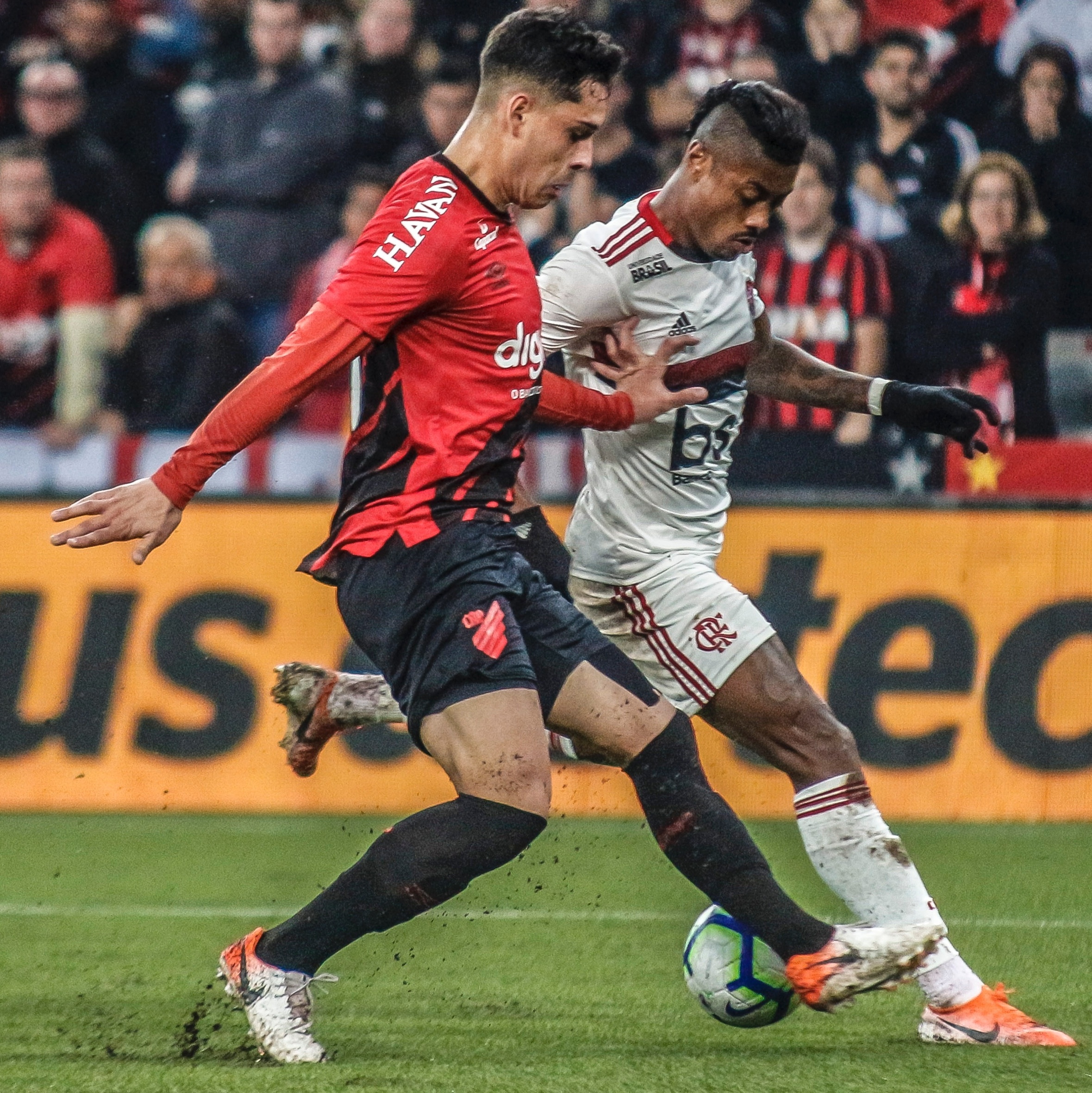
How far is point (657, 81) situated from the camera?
977 cm

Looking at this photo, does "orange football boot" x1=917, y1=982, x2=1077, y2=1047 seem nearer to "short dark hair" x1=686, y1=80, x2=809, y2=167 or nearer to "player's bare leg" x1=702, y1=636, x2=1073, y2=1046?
"player's bare leg" x1=702, y1=636, x2=1073, y2=1046

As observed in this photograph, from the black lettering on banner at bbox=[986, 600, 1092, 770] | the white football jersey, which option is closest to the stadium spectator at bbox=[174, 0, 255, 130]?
the black lettering on banner at bbox=[986, 600, 1092, 770]

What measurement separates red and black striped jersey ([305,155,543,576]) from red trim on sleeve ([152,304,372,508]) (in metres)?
0.15

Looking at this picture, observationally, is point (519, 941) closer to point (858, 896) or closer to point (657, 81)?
point (858, 896)

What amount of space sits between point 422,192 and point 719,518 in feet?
4.64

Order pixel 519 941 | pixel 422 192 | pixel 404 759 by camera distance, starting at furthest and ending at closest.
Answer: pixel 404 759 < pixel 519 941 < pixel 422 192

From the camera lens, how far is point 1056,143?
9.32m

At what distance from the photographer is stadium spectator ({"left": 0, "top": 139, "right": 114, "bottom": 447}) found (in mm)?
9445

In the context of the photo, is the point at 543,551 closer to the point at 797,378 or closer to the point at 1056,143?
the point at 797,378

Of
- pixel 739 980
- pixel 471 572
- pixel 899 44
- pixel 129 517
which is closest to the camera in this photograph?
pixel 129 517

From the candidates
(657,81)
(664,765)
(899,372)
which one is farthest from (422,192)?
(657,81)

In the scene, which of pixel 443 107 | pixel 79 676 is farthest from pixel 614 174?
pixel 79 676

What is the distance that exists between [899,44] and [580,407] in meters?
6.11

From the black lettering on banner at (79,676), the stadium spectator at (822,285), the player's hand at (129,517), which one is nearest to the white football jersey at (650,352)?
the player's hand at (129,517)
